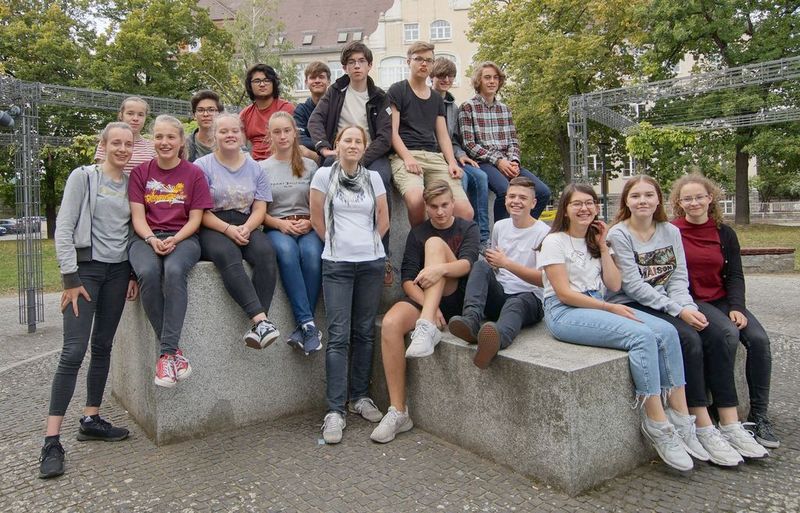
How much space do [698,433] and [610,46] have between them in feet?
90.0

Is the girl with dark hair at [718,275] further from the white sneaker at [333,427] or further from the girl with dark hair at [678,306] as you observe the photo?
the white sneaker at [333,427]

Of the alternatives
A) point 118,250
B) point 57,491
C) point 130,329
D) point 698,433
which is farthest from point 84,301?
point 698,433

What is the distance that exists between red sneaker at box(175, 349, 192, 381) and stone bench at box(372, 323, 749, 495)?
1.64 metres

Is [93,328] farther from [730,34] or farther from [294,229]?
[730,34]

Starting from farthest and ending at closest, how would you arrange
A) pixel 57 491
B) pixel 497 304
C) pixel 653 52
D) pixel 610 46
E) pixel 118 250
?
pixel 610 46 → pixel 653 52 → pixel 497 304 → pixel 118 250 → pixel 57 491

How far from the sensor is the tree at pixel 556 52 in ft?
86.7

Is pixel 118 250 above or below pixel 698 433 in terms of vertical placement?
above

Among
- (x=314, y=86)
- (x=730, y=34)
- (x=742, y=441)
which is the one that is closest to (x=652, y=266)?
(x=742, y=441)

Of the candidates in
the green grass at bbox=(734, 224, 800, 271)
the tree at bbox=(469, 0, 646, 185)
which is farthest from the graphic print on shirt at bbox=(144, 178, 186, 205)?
the tree at bbox=(469, 0, 646, 185)

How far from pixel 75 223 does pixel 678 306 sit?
12.8ft

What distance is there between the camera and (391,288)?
5.39 m

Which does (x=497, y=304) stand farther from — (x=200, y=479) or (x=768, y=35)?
(x=768, y=35)

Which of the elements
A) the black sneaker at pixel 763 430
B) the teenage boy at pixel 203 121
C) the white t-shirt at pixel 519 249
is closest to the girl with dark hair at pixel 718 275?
the black sneaker at pixel 763 430

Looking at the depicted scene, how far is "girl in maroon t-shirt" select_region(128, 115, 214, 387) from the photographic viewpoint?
155 inches
